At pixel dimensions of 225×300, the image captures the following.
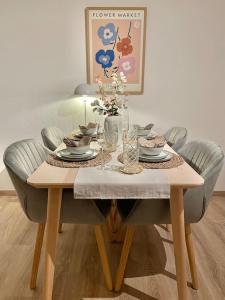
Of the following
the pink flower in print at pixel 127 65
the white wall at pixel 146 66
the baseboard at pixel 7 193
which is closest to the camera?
the white wall at pixel 146 66

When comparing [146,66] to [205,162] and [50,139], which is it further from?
[205,162]

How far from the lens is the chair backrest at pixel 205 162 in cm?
151

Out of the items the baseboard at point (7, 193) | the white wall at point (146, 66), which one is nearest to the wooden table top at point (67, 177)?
the white wall at point (146, 66)

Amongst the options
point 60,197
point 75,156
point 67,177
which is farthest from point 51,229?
point 75,156

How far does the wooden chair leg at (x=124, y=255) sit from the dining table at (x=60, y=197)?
11.3 inches

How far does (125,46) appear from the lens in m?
2.87

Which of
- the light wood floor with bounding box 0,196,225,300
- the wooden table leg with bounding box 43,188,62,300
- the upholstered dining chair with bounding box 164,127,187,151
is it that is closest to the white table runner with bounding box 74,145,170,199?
the wooden table leg with bounding box 43,188,62,300

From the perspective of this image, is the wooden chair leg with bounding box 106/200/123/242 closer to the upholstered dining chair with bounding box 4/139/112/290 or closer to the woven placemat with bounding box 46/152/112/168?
the upholstered dining chair with bounding box 4/139/112/290

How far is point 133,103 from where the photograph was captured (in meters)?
3.01

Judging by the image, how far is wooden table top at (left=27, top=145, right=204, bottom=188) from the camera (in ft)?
4.21

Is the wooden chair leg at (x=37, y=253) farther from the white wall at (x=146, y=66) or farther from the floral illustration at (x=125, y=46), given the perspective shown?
the floral illustration at (x=125, y=46)

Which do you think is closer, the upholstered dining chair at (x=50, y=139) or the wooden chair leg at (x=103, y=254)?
the wooden chair leg at (x=103, y=254)

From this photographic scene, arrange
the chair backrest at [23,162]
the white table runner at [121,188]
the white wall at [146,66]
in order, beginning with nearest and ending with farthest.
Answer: the white table runner at [121,188]
the chair backrest at [23,162]
the white wall at [146,66]

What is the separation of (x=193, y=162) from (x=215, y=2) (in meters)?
1.89
